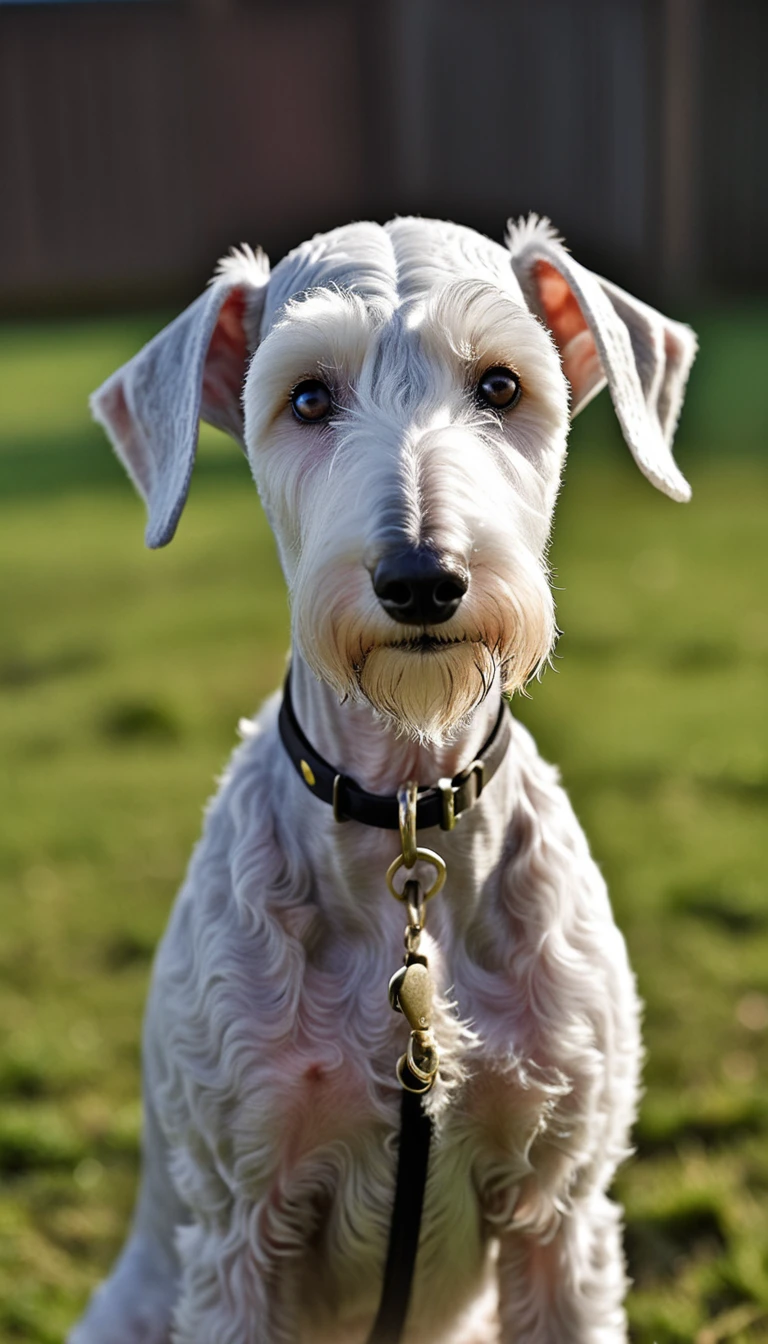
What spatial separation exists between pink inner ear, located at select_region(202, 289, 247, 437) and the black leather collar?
0.69 metres

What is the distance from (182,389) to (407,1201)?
57.5 inches

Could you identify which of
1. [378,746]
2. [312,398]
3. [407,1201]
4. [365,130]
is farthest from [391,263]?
[365,130]

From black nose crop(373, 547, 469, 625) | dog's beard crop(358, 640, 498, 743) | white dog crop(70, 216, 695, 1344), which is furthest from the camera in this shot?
white dog crop(70, 216, 695, 1344)

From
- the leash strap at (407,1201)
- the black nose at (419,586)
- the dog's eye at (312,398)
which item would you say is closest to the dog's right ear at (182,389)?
the dog's eye at (312,398)

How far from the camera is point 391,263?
2.51 metres

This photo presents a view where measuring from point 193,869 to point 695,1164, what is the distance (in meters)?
1.84

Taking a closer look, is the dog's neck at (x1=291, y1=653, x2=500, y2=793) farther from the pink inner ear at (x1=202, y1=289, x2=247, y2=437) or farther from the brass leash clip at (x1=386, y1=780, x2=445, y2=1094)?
the pink inner ear at (x1=202, y1=289, x2=247, y2=437)

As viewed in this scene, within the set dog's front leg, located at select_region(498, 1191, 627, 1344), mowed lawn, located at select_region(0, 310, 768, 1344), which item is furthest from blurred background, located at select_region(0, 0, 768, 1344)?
dog's front leg, located at select_region(498, 1191, 627, 1344)

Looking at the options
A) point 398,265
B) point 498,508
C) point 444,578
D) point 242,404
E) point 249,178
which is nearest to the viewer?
point 444,578

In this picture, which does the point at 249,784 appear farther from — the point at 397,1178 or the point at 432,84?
the point at 432,84

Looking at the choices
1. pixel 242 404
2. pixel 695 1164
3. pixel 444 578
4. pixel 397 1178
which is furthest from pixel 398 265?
pixel 695 1164

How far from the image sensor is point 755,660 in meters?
7.55

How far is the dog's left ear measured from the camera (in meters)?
2.64

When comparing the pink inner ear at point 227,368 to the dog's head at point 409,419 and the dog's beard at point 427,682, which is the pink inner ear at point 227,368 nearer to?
the dog's head at point 409,419
